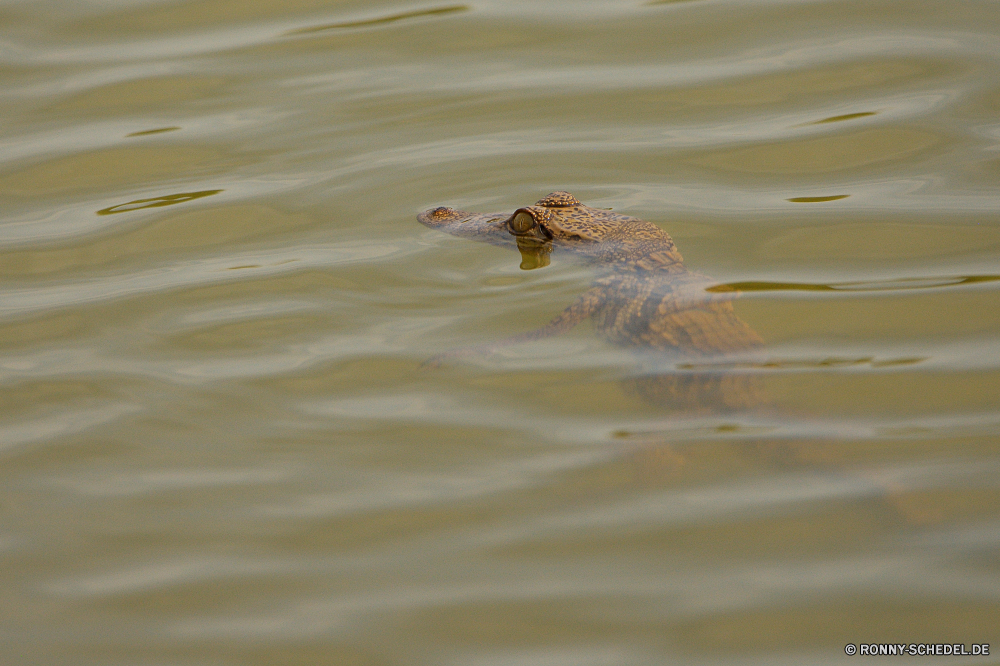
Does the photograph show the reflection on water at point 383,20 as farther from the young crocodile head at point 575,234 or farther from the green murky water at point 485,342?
the young crocodile head at point 575,234

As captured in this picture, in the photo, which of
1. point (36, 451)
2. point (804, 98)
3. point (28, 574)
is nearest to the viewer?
point (28, 574)

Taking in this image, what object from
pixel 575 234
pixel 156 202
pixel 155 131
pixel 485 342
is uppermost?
pixel 155 131

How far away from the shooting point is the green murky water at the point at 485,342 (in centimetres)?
239

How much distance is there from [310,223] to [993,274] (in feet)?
10.9

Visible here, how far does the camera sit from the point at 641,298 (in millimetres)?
3582

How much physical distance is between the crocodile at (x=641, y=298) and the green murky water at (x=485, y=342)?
0.30 feet

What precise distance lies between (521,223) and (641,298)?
0.74 meters

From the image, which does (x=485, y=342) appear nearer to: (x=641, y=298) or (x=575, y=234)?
(x=641, y=298)

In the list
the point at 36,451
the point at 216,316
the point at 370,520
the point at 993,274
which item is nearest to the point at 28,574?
the point at 36,451

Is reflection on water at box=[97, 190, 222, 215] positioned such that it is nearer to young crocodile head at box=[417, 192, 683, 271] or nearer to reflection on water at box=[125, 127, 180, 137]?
reflection on water at box=[125, 127, 180, 137]

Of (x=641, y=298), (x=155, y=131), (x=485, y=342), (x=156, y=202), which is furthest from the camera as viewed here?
(x=155, y=131)

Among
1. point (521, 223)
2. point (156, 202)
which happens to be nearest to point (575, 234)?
point (521, 223)

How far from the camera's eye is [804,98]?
527cm

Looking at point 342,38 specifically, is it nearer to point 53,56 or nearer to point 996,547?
point 53,56
